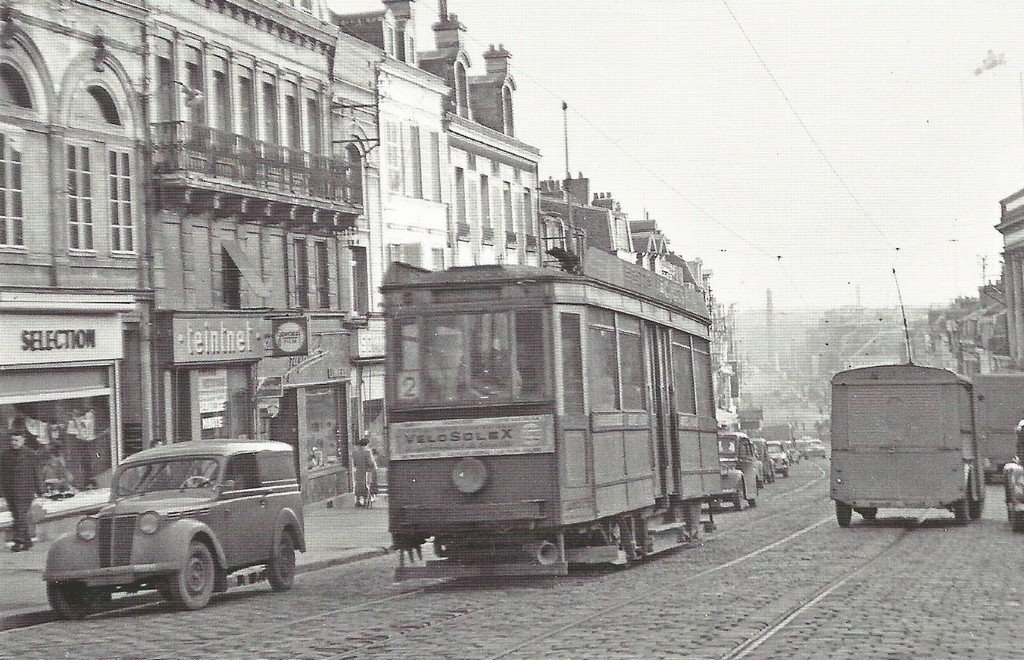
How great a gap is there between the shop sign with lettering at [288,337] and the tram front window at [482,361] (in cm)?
1743

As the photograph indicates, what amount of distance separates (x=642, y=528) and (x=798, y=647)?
8.69 meters

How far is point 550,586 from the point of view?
17859mm

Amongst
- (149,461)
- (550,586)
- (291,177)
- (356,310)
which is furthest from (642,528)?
(356,310)

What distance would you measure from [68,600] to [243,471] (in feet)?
8.69

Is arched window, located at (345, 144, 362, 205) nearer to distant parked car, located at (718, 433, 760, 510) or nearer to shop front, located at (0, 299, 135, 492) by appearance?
shop front, located at (0, 299, 135, 492)

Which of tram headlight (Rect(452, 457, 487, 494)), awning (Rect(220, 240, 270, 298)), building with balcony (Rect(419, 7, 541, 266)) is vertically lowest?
tram headlight (Rect(452, 457, 487, 494))

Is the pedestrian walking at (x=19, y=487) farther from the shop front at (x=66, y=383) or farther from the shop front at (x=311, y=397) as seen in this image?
the shop front at (x=311, y=397)

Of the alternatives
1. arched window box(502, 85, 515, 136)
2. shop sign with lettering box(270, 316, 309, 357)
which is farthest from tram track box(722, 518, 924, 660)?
arched window box(502, 85, 515, 136)

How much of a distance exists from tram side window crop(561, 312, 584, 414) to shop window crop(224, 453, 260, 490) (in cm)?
371

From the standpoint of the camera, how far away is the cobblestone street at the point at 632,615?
12492 millimetres

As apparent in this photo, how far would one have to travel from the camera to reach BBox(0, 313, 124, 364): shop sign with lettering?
2655 cm

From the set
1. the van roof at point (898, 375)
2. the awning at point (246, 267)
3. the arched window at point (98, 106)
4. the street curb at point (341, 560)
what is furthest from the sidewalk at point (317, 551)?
the van roof at point (898, 375)

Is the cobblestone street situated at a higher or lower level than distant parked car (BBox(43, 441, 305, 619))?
lower

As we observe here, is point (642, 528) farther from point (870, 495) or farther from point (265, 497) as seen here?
point (870, 495)
